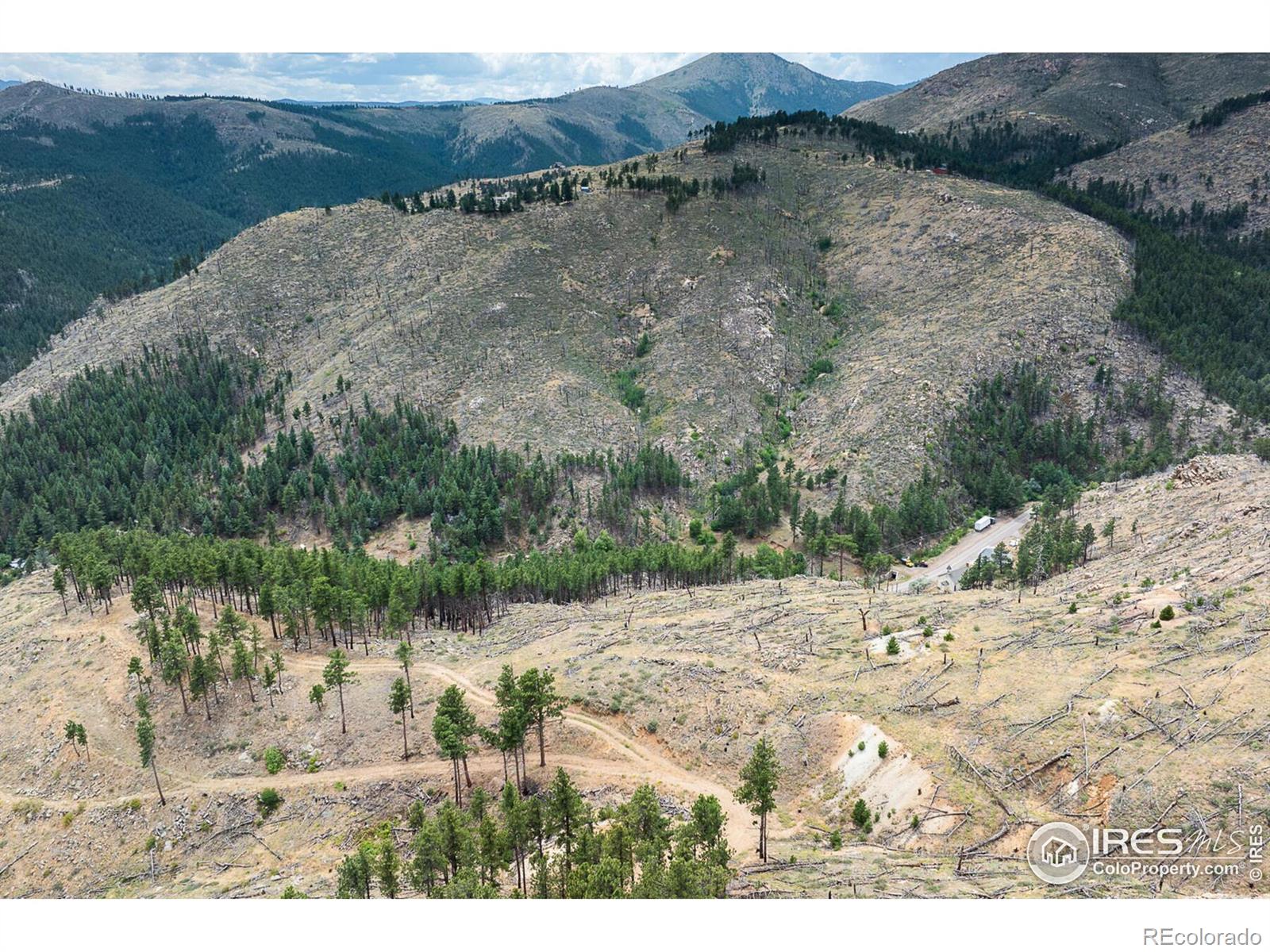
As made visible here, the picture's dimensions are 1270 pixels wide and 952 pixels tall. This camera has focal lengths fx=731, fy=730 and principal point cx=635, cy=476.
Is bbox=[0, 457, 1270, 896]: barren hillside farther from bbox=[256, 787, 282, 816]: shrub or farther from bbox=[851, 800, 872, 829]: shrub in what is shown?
bbox=[256, 787, 282, 816]: shrub

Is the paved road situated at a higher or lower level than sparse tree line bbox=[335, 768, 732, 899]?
lower

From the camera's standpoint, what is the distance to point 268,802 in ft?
168

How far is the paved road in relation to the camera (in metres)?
101

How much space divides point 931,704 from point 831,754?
715cm

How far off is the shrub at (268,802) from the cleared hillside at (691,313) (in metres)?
83.4

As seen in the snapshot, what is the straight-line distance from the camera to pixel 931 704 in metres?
46.9

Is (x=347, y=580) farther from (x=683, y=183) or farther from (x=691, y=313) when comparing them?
(x=683, y=183)

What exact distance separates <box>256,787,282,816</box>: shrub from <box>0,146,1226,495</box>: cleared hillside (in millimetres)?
83392

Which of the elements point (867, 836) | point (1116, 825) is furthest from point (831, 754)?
point (1116, 825)

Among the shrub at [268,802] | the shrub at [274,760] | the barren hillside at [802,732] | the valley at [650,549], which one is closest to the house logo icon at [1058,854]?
the barren hillside at [802,732]

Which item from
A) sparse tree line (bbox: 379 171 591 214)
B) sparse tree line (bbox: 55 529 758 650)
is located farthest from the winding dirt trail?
sparse tree line (bbox: 379 171 591 214)

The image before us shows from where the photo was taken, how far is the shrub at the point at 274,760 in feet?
177

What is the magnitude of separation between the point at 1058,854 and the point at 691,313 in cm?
13560

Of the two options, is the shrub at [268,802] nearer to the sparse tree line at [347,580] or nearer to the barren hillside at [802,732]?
the barren hillside at [802,732]
